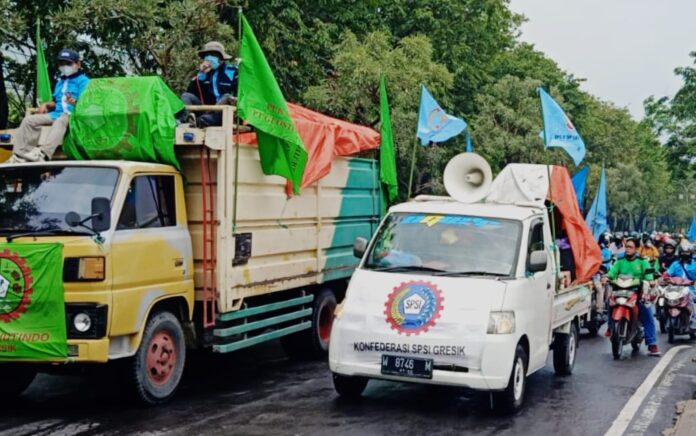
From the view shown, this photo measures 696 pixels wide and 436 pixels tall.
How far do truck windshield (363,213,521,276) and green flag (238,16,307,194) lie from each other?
1220 mm

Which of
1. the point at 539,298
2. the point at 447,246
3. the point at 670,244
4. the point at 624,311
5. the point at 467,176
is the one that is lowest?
the point at 624,311

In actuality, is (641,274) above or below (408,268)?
below

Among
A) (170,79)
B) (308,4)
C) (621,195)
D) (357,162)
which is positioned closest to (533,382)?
(357,162)

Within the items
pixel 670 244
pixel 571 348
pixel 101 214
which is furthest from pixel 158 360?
pixel 670 244

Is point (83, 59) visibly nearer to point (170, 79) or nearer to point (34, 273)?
point (170, 79)

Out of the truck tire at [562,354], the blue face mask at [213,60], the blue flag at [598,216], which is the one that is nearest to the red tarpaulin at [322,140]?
the blue face mask at [213,60]

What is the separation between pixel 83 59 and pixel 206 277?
22.2ft

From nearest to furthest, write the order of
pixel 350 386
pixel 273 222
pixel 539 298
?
1. pixel 350 386
2. pixel 539 298
3. pixel 273 222

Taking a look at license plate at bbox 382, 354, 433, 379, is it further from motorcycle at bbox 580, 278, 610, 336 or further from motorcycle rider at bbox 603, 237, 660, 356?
motorcycle at bbox 580, 278, 610, 336

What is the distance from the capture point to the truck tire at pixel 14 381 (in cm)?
834

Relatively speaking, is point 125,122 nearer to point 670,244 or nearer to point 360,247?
point 360,247

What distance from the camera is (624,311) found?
40.6 ft

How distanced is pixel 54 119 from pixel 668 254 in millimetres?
11676

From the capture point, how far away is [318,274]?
1086 centimetres
